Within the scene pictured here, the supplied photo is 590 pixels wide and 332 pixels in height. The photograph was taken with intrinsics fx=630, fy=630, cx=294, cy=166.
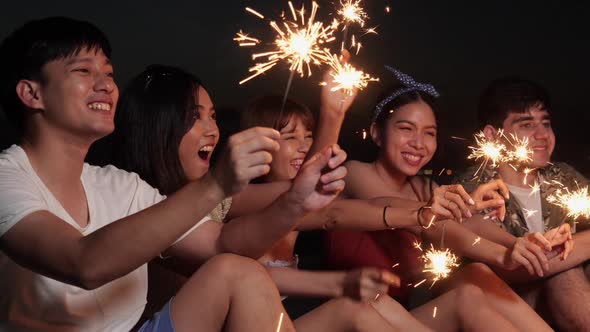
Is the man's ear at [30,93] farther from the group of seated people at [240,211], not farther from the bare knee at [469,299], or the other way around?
the bare knee at [469,299]

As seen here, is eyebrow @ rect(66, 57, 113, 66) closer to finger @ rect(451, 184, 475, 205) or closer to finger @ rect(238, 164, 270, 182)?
finger @ rect(238, 164, 270, 182)

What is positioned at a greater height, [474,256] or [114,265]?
[114,265]

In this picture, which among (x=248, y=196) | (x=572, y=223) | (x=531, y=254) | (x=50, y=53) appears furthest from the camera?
(x=572, y=223)

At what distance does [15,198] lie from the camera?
156 cm

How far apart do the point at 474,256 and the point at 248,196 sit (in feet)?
3.31

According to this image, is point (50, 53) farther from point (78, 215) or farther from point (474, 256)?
point (474, 256)

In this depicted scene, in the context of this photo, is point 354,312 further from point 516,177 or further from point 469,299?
point 516,177

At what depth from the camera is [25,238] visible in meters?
1.50

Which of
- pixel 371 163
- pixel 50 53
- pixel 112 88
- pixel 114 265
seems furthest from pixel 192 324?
pixel 371 163

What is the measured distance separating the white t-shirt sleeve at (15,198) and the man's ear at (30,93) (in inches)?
10.2

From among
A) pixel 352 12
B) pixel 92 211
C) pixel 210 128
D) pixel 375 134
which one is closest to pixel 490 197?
pixel 375 134

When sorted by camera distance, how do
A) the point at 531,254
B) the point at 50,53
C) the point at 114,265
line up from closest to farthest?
1. the point at 114,265
2. the point at 50,53
3. the point at 531,254

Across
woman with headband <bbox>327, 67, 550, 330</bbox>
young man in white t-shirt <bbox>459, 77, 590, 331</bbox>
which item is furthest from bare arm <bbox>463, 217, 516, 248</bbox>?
woman with headband <bbox>327, 67, 550, 330</bbox>

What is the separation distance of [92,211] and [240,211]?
90 cm
